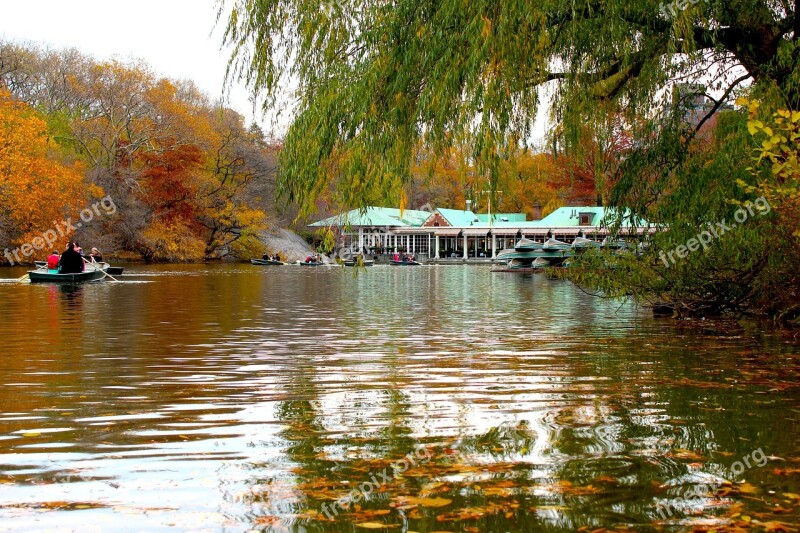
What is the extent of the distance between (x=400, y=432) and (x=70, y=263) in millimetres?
27609

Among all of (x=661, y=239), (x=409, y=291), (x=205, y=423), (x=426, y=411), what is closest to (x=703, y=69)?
(x=661, y=239)

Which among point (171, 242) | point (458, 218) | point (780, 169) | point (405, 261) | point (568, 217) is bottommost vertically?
point (405, 261)

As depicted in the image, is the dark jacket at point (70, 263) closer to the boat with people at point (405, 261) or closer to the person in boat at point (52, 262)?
the person in boat at point (52, 262)

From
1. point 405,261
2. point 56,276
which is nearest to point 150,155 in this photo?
point 405,261

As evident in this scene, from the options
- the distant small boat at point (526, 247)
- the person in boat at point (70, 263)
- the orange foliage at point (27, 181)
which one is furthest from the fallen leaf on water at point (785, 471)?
the distant small boat at point (526, 247)

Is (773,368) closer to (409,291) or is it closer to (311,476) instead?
(311,476)

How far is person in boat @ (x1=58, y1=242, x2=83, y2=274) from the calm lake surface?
17.8 metres

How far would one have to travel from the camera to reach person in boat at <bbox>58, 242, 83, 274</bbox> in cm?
3125

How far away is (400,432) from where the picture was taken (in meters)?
6.55

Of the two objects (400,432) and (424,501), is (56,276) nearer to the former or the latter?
(400,432)

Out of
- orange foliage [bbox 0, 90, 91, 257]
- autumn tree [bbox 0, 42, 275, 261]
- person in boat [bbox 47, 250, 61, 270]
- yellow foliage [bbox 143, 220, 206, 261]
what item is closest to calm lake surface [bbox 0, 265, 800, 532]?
person in boat [bbox 47, 250, 61, 270]

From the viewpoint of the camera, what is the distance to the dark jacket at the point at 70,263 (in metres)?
31.2

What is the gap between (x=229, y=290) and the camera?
3031 centimetres

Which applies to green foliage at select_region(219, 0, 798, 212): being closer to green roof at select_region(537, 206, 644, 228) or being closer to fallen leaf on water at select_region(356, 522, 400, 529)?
fallen leaf on water at select_region(356, 522, 400, 529)
